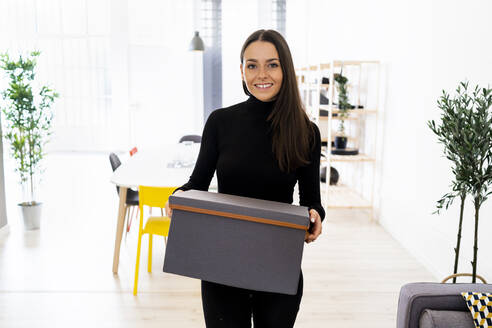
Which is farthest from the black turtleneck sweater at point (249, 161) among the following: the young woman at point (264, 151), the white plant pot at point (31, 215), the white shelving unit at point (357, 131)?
the white plant pot at point (31, 215)

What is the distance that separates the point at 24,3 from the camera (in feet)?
23.5

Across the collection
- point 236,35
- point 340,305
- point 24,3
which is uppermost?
point 24,3

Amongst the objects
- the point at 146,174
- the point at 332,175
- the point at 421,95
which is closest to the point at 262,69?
the point at 146,174

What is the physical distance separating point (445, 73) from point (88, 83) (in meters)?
6.01

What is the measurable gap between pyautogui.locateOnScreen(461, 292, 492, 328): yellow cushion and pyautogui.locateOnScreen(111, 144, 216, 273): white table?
1705 mm

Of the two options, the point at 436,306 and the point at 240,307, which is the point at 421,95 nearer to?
the point at 436,306

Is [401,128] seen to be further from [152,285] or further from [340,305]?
[152,285]

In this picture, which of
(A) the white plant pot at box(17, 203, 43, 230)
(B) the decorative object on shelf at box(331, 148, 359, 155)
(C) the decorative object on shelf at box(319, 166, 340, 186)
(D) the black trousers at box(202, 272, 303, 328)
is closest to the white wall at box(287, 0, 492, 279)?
(B) the decorative object on shelf at box(331, 148, 359, 155)

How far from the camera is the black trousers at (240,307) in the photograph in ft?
4.18

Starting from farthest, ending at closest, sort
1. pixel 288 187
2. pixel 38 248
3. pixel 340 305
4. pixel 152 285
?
pixel 38 248
pixel 152 285
pixel 340 305
pixel 288 187

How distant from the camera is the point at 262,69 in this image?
4.31 ft

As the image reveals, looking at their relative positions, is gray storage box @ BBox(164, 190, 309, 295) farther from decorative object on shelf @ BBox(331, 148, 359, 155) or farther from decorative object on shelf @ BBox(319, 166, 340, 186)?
decorative object on shelf @ BBox(319, 166, 340, 186)

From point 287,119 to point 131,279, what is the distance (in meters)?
2.04

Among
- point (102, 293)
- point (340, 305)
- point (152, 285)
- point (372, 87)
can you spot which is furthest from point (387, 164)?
point (102, 293)
